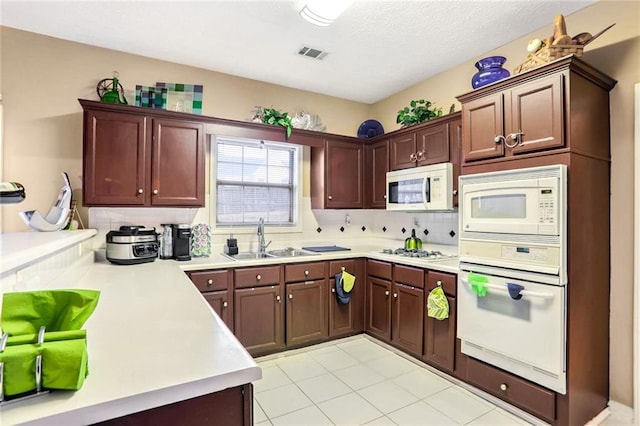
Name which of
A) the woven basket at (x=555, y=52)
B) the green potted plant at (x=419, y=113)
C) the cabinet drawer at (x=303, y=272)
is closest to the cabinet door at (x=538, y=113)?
the woven basket at (x=555, y=52)

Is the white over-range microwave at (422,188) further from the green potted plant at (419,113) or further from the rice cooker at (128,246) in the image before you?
the rice cooker at (128,246)

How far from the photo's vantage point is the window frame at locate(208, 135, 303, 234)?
3.36 m

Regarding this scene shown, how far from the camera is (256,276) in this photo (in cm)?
291

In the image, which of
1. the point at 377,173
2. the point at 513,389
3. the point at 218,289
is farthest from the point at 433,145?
the point at 218,289

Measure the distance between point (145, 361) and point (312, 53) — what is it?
280 centimetres

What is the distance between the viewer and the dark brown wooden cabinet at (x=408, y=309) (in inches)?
110

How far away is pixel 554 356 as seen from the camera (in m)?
1.90

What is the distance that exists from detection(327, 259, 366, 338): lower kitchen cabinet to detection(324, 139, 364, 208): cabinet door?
0.74 m

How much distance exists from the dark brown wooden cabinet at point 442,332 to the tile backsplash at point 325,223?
0.75 metres

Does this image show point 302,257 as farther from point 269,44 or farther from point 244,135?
point 269,44

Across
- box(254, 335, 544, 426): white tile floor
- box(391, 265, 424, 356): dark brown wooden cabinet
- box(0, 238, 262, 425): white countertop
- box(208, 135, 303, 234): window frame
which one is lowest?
box(254, 335, 544, 426): white tile floor

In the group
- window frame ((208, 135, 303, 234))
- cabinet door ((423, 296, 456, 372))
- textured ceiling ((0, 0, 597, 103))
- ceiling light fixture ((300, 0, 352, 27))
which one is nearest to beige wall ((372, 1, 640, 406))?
textured ceiling ((0, 0, 597, 103))

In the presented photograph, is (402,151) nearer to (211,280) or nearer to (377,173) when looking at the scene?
(377,173)

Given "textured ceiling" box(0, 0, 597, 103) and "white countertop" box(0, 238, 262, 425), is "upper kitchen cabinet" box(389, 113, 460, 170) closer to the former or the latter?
"textured ceiling" box(0, 0, 597, 103)
